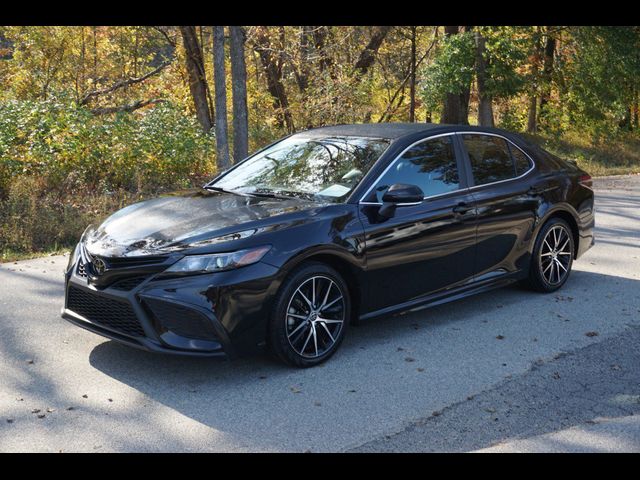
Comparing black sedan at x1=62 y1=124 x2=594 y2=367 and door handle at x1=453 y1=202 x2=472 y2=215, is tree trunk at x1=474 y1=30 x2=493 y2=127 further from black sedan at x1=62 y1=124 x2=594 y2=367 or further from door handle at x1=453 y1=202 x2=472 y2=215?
door handle at x1=453 y1=202 x2=472 y2=215

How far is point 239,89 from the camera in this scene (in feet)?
43.6

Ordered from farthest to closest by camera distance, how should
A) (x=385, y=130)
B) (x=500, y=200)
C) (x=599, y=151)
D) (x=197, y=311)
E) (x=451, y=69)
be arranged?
(x=599, y=151)
(x=451, y=69)
(x=500, y=200)
(x=385, y=130)
(x=197, y=311)

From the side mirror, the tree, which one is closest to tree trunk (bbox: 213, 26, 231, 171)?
the side mirror

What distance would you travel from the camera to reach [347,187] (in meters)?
5.87

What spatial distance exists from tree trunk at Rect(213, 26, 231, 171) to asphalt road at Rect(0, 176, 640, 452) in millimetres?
6688

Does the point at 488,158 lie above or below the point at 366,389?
above

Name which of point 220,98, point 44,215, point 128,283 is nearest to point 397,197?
point 128,283

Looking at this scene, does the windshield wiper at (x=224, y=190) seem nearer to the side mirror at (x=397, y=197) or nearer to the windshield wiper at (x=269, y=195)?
the windshield wiper at (x=269, y=195)

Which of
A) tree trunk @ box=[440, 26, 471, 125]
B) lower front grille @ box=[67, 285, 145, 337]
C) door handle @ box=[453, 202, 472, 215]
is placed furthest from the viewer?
tree trunk @ box=[440, 26, 471, 125]

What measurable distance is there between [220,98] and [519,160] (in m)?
7.13

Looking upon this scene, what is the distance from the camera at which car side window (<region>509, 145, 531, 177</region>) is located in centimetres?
717

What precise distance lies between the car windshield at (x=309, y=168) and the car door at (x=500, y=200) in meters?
1.03

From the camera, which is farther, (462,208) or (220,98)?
(220,98)

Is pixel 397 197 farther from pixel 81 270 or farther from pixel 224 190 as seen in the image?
pixel 81 270
